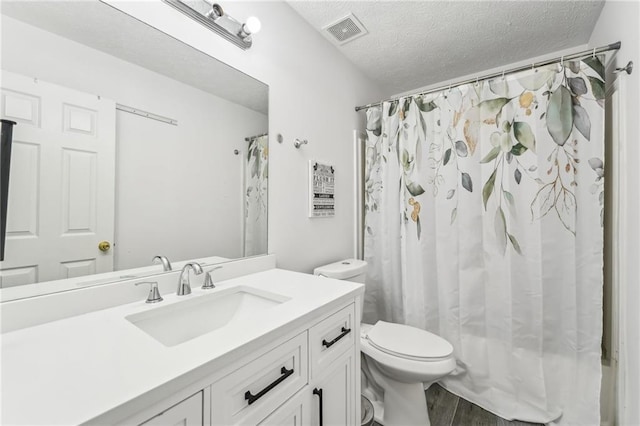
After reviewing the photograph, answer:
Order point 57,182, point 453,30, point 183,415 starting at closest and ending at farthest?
point 183,415 < point 57,182 < point 453,30

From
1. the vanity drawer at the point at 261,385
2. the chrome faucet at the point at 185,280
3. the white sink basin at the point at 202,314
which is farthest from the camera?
the chrome faucet at the point at 185,280

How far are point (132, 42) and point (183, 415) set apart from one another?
115 cm

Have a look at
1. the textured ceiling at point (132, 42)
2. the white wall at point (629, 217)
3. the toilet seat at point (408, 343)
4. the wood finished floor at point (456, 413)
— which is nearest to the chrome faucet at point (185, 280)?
the textured ceiling at point (132, 42)

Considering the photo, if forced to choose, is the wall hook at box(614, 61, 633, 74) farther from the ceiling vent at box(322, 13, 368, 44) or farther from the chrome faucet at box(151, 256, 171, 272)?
the chrome faucet at box(151, 256, 171, 272)

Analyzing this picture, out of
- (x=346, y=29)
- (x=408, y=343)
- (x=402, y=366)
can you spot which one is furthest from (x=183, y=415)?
(x=346, y=29)

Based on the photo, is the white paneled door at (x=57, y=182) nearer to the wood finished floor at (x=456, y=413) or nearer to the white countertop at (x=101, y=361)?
the white countertop at (x=101, y=361)

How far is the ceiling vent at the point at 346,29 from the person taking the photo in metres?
1.62

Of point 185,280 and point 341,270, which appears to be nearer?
point 185,280

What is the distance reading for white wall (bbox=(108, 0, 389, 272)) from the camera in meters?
1.24

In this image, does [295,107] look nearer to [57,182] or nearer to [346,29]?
[346,29]

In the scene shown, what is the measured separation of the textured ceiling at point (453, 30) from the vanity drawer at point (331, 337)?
161 centimetres

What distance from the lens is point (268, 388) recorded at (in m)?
0.69

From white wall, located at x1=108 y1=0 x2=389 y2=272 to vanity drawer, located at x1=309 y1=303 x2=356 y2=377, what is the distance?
0.58m

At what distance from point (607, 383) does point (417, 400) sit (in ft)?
3.19
